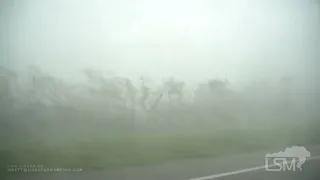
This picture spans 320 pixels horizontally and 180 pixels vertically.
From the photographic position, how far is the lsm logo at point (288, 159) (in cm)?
225

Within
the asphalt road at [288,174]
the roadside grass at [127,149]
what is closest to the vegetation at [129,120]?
the roadside grass at [127,149]

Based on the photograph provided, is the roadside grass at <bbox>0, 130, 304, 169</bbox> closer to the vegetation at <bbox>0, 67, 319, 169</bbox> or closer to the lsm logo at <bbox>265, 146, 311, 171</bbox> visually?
the vegetation at <bbox>0, 67, 319, 169</bbox>

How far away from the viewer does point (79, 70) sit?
6.29 ft

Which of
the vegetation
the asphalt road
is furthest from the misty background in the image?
the asphalt road

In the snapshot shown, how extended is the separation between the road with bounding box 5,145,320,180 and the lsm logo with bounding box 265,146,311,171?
3 cm

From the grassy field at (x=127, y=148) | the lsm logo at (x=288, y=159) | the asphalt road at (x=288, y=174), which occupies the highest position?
the grassy field at (x=127, y=148)

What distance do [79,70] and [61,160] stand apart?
520 millimetres

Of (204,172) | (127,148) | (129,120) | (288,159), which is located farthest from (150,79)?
(288,159)

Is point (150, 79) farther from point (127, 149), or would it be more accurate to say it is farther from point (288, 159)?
point (288, 159)

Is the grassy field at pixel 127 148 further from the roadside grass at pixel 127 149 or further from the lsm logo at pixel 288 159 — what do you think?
the lsm logo at pixel 288 159

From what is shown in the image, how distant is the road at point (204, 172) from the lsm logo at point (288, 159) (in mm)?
28

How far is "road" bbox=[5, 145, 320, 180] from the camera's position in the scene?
1910 mm

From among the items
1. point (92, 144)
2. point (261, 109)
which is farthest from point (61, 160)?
point (261, 109)

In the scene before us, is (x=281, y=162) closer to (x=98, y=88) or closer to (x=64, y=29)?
(x=98, y=88)
